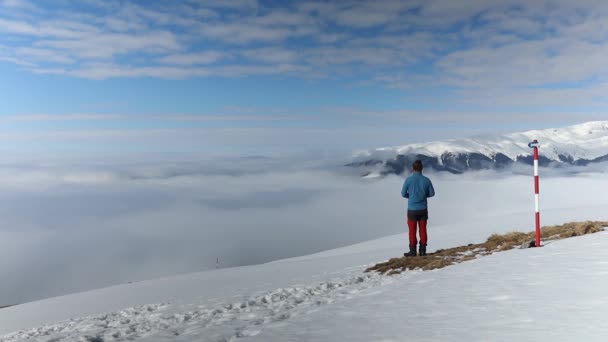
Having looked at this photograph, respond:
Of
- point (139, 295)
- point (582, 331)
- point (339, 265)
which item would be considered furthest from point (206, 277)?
point (582, 331)

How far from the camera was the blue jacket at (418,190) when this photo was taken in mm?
10625

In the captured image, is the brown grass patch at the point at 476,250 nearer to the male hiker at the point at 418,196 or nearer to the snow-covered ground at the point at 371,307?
Answer: the snow-covered ground at the point at 371,307

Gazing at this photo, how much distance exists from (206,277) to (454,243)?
916cm

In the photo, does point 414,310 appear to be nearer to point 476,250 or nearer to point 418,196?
point 418,196

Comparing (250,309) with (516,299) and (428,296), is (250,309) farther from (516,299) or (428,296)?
(516,299)

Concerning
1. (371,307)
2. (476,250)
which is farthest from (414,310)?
(476,250)

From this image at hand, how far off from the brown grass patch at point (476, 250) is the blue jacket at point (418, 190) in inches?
54.9

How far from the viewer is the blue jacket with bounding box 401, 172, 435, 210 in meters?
10.6

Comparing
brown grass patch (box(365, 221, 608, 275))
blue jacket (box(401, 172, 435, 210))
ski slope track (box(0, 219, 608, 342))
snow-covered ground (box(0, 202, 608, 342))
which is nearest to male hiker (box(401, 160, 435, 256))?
blue jacket (box(401, 172, 435, 210))

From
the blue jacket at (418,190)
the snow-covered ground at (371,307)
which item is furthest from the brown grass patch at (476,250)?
the blue jacket at (418,190)

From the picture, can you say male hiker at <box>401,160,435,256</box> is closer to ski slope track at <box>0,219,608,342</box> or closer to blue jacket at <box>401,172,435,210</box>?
blue jacket at <box>401,172,435,210</box>

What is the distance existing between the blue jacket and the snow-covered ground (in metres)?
2.34

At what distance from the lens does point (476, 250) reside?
10.9 metres

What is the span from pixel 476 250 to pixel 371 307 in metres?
6.54
